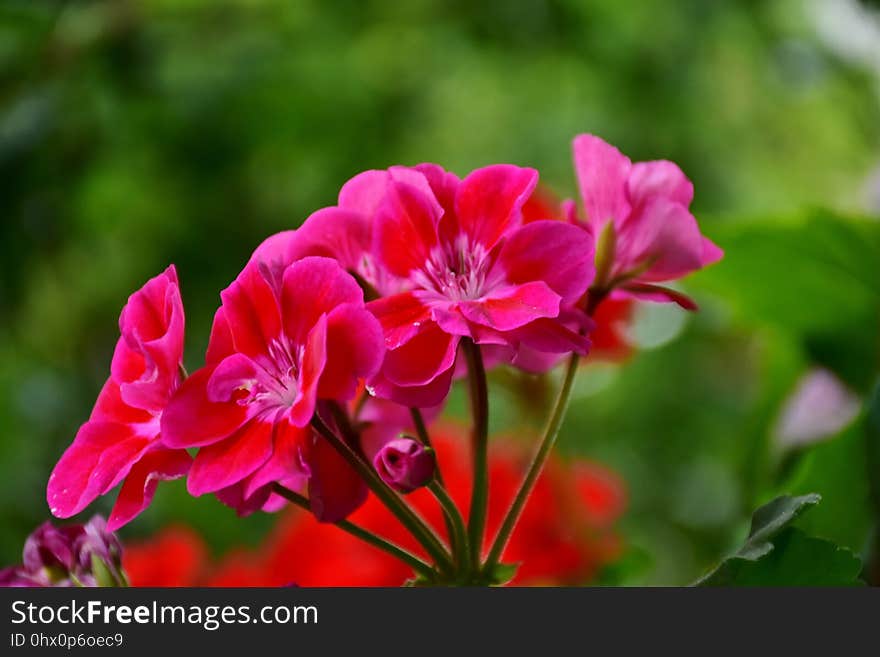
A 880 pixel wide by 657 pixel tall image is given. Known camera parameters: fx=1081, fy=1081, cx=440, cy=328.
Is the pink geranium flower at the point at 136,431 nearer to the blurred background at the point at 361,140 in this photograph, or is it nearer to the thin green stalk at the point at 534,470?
the thin green stalk at the point at 534,470

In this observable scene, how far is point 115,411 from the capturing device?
38 centimetres

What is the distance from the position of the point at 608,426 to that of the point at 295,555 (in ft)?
2.89

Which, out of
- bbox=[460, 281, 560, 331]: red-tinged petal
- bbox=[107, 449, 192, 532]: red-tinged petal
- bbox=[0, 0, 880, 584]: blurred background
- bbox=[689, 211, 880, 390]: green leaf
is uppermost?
bbox=[0, 0, 880, 584]: blurred background

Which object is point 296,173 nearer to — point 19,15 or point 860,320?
point 19,15

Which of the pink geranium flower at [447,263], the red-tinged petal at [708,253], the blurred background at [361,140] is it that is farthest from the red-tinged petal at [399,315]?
the blurred background at [361,140]

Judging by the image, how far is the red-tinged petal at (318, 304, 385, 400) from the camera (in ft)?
1.03

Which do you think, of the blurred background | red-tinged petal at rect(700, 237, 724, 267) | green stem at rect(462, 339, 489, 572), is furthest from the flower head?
the blurred background

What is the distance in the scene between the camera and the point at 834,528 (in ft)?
1.57

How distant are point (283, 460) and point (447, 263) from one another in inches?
3.6

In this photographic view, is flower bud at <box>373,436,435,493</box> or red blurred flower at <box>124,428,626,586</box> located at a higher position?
red blurred flower at <box>124,428,626,586</box>

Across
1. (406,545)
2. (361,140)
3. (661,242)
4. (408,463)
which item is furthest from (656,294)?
(361,140)

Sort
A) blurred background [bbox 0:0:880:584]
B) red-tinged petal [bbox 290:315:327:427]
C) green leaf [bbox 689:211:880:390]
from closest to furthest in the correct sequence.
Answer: red-tinged petal [bbox 290:315:327:427] < green leaf [bbox 689:211:880:390] < blurred background [bbox 0:0:880:584]

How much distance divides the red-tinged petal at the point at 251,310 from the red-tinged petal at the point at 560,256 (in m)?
0.08

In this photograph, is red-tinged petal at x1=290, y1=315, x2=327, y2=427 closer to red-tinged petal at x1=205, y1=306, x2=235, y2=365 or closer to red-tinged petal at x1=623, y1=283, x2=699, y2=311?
red-tinged petal at x1=205, y1=306, x2=235, y2=365
